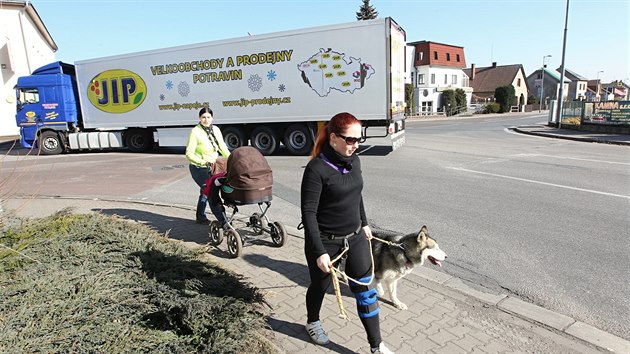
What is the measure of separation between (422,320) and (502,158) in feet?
33.8

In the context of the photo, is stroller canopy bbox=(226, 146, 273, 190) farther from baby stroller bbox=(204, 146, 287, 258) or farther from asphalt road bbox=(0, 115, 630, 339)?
asphalt road bbox=(0, 115, 630, 339)

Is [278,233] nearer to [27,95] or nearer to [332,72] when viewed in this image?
[332,72]

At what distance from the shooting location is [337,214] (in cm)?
278

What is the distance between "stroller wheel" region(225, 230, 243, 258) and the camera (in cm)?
473

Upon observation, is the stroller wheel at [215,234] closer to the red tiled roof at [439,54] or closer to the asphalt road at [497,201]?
the asphalt road at [497,201]

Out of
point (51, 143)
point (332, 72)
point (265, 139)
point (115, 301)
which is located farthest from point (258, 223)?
point (51, 143)

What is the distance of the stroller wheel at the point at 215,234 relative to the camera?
5152 millimetres

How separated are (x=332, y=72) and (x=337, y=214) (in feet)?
35.3

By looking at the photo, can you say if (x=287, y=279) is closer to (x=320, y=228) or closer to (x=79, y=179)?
(x=320, y=228)

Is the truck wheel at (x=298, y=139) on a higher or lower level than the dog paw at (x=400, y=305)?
higher

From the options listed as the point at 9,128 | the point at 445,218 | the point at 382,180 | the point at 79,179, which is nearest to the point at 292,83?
the point at 382,180

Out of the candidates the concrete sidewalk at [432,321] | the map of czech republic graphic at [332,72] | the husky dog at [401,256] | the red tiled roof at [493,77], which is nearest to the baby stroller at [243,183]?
the concrete sidewalk at [432,321]

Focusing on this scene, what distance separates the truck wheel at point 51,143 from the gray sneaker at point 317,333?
18548 millimetres

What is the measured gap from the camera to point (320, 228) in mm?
2812
